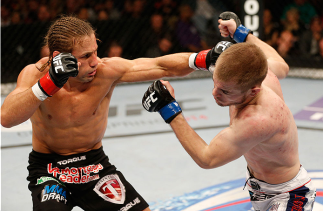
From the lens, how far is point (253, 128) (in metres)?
1.63

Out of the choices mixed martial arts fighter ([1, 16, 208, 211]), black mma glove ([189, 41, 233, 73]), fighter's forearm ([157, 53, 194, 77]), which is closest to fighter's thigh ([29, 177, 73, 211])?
mixed martial arts fighter ([1, 16, 208, 211])

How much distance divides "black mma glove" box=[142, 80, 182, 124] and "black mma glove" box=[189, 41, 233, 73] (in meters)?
0.34

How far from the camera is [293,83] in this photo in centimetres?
563

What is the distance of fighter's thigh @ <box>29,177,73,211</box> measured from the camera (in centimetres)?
195

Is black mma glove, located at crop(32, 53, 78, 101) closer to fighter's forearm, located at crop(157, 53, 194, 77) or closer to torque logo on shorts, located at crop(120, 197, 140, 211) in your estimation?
fighter's forearm, located at crop(157, 53, 194, 77)

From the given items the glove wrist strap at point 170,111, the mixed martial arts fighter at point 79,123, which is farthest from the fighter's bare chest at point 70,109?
the glove wrist strap at point 170,111

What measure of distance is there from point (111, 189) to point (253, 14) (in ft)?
12.2

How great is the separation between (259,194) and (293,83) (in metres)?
3.98

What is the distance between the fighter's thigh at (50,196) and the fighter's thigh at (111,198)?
0.11 meters

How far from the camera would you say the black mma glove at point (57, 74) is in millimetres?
1771

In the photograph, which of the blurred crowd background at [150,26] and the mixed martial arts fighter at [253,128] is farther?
the blurred crowd background at [150,26]

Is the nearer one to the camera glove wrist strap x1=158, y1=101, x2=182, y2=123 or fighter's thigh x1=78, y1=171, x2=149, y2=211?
glove wrist strap x1=158, y1=101, x2=182, y2=123

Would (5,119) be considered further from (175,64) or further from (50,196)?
(175,64)

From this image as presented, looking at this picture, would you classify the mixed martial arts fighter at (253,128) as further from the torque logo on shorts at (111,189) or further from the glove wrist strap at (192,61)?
the torque logo on shorts at (111,189)
